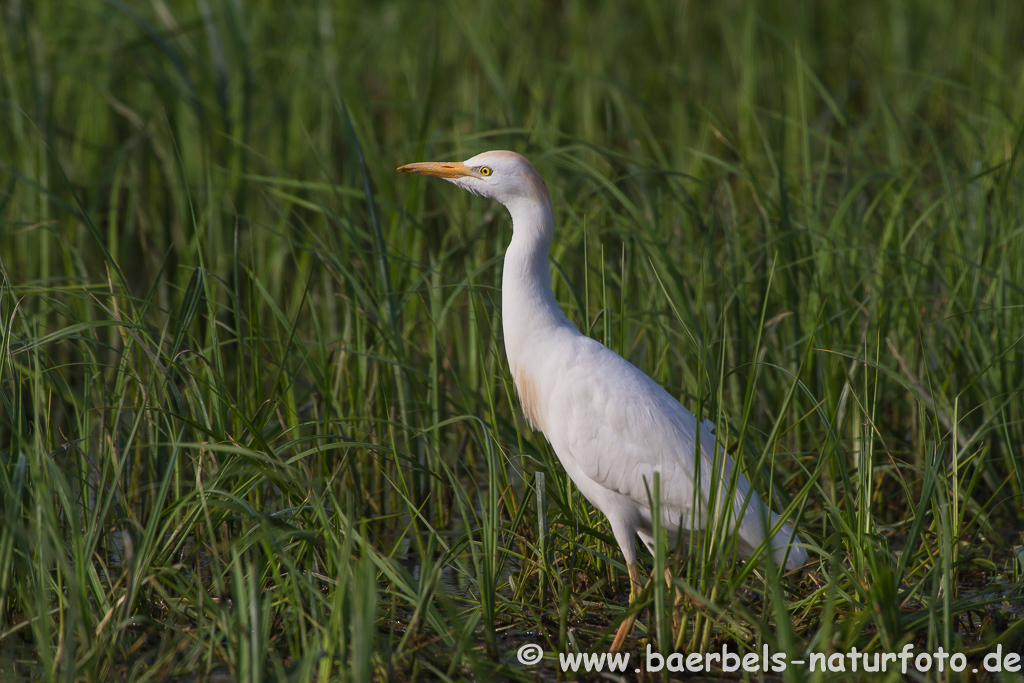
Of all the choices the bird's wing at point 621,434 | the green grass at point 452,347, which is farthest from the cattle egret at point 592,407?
the green grass at point 452,347

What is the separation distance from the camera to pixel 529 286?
10.0 feet

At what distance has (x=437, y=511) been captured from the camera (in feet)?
12.2

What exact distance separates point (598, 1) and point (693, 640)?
5.94 m

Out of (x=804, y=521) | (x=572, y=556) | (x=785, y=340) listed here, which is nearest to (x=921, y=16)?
(x=785, y=340)

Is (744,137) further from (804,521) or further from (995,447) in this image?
(804,521)

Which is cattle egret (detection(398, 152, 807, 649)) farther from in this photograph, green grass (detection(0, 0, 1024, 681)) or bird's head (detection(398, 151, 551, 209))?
green grass (detection(0, 0, 1024, 681))

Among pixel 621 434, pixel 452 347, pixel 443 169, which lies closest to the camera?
pixel 621 434

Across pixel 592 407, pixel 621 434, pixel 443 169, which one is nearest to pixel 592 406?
pixel 592 407

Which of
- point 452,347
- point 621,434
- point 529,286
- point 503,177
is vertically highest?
point 503,177

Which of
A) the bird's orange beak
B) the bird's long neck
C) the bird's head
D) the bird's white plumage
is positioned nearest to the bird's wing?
the bird's white plumage

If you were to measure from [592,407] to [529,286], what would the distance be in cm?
42

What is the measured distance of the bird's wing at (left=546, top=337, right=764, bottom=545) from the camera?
9.87 feet

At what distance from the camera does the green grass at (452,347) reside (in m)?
2.49

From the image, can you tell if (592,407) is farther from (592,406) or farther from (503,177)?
(503,177)
